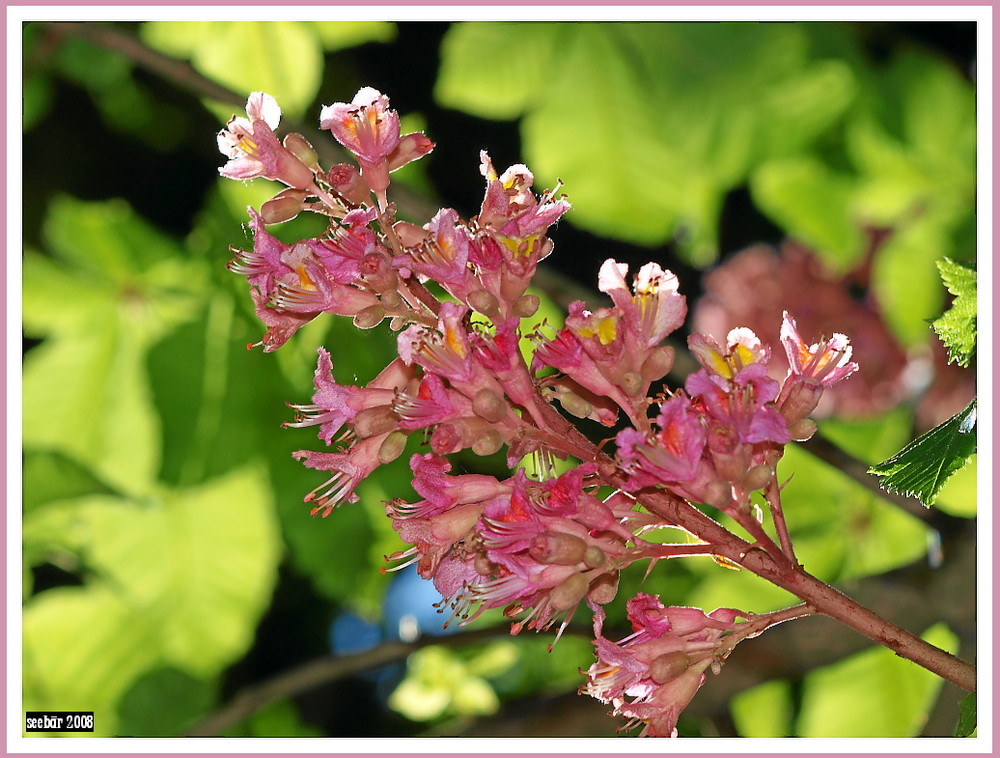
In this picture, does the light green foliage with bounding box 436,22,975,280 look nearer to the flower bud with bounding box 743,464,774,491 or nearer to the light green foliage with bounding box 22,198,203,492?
the light green foliage with bounding box 22,198,203,492

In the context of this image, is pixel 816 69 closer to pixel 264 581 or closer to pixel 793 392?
pixel 793 392

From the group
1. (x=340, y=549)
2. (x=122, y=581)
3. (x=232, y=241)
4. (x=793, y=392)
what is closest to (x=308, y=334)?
(x=232, y=241)

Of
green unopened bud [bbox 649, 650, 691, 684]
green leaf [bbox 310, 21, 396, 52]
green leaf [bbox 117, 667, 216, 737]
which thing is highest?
green leaf [bbox 310, 21, 396, 52]

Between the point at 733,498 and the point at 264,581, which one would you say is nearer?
the point at 733,498

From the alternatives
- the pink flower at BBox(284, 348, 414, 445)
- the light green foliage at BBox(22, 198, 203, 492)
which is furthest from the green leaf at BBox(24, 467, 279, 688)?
the pink flower at BBox(284, 348, 414, 445)

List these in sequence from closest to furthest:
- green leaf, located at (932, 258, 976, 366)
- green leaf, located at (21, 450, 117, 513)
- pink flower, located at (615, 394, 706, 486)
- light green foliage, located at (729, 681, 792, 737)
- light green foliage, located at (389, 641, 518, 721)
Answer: pink flower, located at (615, 394, 706, 486), green leaf, located at (932, 258, 976, 366), green leaf, located at (21, 450, 117, 513), light green foliage, located at (729, 681, 792, 737), light green foliage, located at (389, 641, 518, 721)

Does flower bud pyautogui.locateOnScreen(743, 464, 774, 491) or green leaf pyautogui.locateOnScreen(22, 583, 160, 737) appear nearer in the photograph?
flower bud pyautogui.locateOnScreen(743, 464, 774, 491)

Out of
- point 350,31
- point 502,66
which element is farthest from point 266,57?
point 502,66

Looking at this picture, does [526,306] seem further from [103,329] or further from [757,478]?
[103,329]
